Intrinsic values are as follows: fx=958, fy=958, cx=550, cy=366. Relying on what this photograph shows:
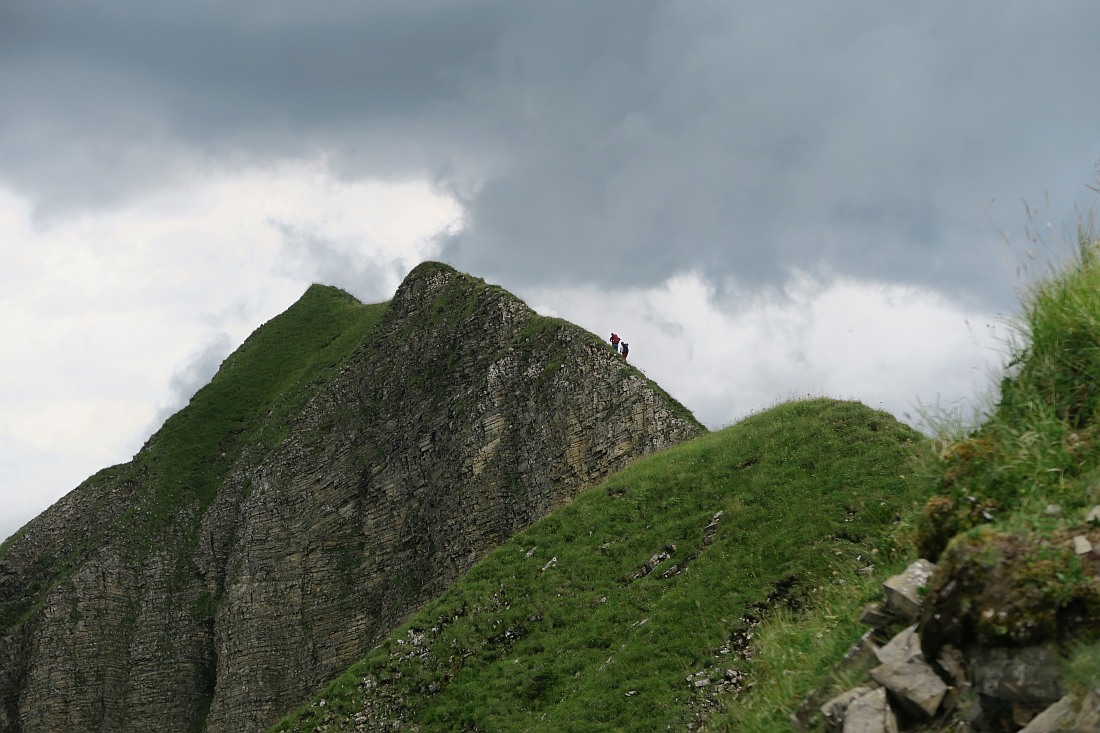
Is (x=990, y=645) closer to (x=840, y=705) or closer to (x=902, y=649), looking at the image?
(x=902, y=649)

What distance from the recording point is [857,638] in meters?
10.5

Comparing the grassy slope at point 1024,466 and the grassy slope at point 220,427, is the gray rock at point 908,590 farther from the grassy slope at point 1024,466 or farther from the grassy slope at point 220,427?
the grassy slope at point 220,427

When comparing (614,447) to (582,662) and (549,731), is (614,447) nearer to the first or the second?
(582,662)

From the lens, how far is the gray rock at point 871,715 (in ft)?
27.6

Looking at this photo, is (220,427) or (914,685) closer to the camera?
(914,685)

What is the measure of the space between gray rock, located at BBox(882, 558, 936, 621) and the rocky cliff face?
43.7 metres

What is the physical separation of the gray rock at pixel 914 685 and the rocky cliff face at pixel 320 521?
44.8 metres

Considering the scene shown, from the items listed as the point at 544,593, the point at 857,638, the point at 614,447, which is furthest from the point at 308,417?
the point at 857,638

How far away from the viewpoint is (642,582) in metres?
36.6

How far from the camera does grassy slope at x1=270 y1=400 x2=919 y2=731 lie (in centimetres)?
3108

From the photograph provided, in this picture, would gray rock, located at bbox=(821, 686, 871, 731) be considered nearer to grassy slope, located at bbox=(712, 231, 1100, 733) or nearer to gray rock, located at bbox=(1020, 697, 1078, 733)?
grassy slope, located at bbox=(712, 231, 1100, 733)

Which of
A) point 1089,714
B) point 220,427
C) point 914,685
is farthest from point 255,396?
point 1089,714

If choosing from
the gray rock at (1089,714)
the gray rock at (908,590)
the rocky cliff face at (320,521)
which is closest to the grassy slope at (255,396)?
the rocky cliff face at (320,521)

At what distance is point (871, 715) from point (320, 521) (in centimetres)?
7771
